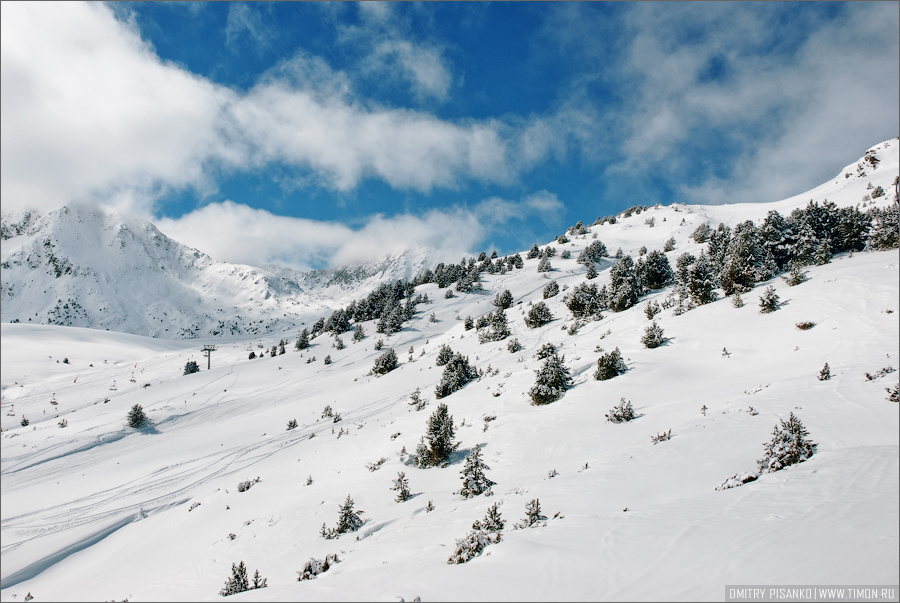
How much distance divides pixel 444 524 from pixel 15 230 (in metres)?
262

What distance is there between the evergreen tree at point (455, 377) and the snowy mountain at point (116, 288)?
126 metres

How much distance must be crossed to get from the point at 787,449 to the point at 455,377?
1735 cm

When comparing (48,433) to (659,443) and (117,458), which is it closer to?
(117,458)

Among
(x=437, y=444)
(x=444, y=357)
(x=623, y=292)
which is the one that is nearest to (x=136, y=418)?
(x=444, y=357)

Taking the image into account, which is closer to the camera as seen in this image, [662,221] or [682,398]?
[682,398]

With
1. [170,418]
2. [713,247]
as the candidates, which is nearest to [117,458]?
[170,418]

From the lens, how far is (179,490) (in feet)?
58.2

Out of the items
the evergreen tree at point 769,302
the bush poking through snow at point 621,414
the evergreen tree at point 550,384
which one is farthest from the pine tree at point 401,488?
the evergreen tree at point 769,302

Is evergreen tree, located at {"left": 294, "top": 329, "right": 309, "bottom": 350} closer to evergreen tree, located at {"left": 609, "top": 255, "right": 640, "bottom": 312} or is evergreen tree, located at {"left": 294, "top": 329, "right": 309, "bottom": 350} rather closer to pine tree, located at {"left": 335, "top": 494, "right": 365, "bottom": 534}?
evergreen tree, located at {"left": 609, "top": 255, "right": 640, "bottom": 312}

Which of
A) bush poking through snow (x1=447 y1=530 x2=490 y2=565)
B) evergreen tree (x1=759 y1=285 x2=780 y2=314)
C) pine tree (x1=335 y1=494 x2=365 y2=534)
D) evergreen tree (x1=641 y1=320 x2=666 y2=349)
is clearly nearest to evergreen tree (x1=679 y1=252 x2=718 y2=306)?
evergreen tree (x1=759 y1=285 x2=780 y2=314)

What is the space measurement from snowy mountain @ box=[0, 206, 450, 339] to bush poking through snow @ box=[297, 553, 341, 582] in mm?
139126

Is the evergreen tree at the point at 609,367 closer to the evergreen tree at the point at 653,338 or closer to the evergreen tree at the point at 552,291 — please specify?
the evergreen tree at the point at 653,338

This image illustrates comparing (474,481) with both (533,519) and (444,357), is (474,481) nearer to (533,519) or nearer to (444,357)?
(533,519)

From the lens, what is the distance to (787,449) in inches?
309
